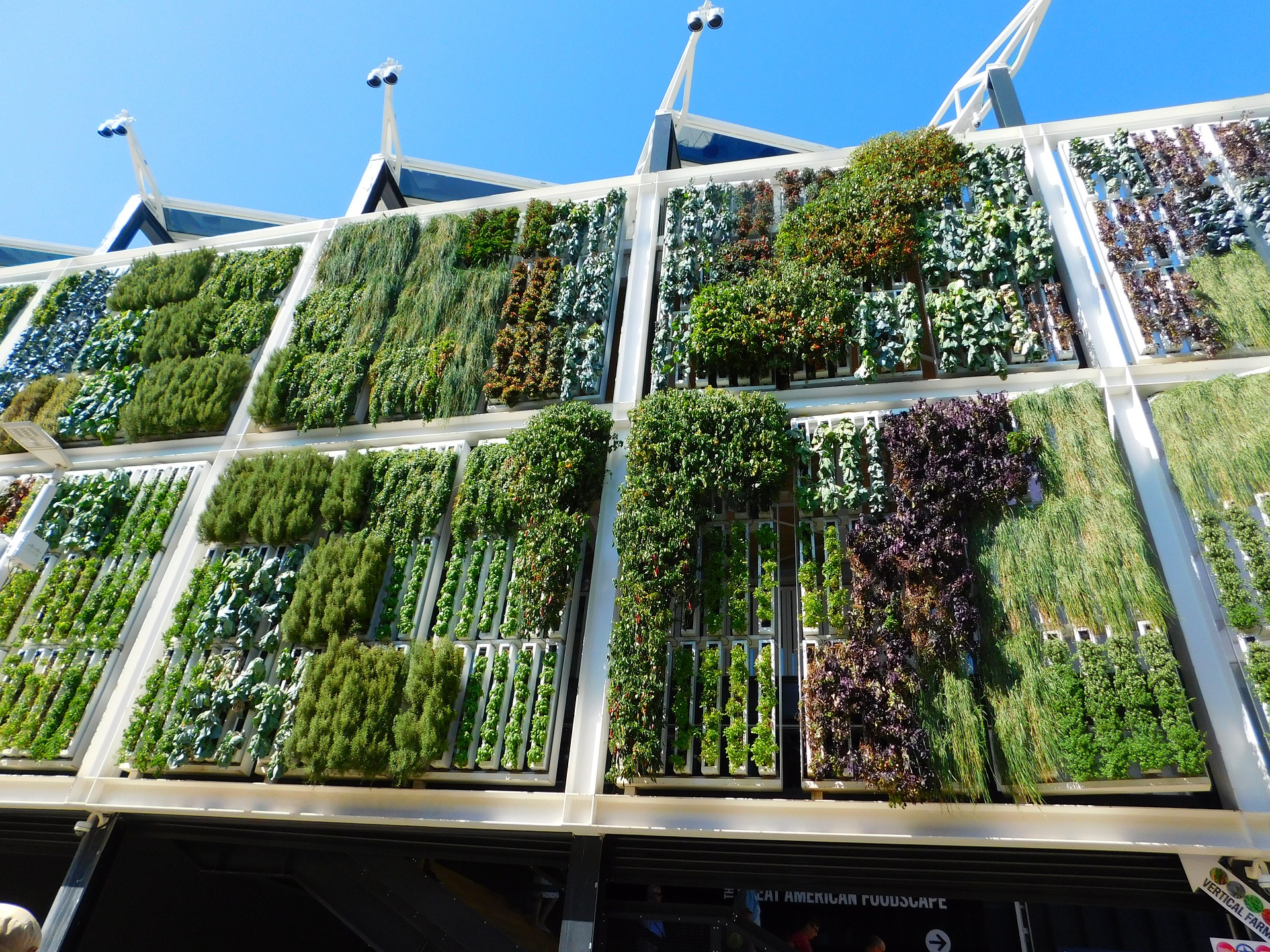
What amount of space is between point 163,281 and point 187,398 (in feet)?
10.2

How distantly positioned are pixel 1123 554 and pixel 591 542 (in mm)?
4781

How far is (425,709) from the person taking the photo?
272 inches

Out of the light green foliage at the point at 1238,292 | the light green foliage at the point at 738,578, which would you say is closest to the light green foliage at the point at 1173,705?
the light green foliage at the point at 738,578

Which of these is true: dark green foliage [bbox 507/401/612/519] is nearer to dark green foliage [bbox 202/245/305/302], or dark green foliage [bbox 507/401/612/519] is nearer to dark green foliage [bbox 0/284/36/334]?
dark green foliage [bbox 202/245/305/302]

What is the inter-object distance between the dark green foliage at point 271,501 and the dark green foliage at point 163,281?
434 cm

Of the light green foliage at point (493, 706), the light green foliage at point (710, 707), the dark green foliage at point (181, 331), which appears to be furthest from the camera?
the dark green foliage at point (181, 331)

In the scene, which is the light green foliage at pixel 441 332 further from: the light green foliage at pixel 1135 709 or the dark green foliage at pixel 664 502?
the light green foliage at pixel 1135 709

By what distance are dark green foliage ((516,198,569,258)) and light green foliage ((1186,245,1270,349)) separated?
24.6ft

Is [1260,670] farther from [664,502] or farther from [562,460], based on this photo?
[562,460]

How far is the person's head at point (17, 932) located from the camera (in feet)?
9.09

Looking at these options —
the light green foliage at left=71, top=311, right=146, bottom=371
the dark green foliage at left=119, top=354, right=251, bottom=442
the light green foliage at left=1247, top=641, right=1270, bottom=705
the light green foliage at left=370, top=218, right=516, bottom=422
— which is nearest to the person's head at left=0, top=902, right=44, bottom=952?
the light green foliage at left=370, top=218, right=516, bottom=422

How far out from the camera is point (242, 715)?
761 centimetres

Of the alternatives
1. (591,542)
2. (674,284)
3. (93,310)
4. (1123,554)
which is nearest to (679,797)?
(591,542)

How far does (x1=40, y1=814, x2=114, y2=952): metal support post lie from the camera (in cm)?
694
